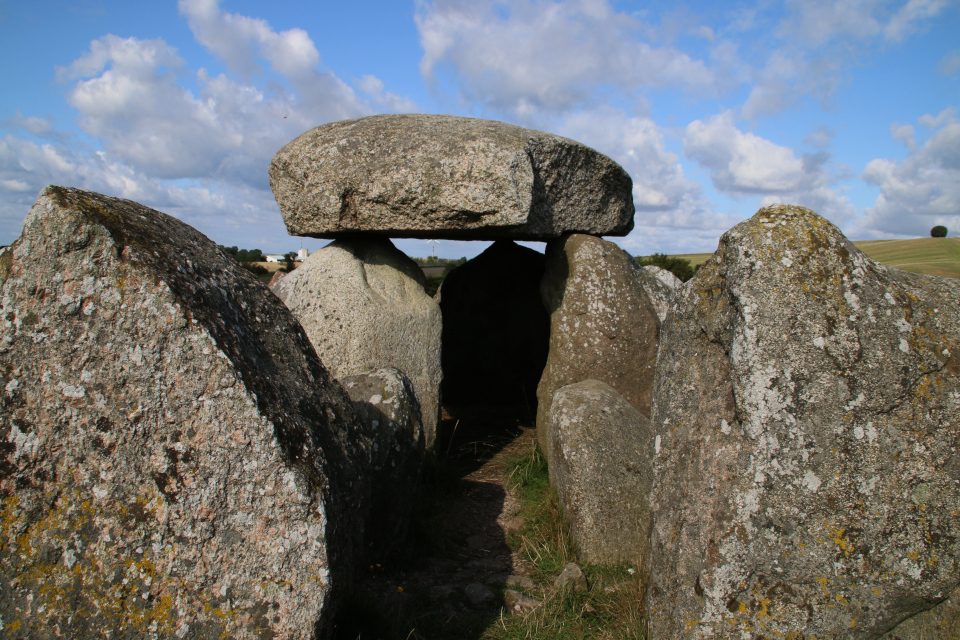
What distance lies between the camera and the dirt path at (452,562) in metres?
3.11

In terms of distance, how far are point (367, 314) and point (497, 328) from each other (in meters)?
3.55

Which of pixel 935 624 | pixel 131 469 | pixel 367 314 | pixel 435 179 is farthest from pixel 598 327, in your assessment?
pixel 131 469

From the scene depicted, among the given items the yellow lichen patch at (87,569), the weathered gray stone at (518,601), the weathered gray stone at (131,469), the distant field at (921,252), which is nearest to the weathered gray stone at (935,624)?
the weathered gray stone at (518,601)

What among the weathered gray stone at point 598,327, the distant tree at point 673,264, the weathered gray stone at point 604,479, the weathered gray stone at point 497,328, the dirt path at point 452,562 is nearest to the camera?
the dirt path at point 452,562

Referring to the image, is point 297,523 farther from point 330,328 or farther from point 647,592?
point 330,328

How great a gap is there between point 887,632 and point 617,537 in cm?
163

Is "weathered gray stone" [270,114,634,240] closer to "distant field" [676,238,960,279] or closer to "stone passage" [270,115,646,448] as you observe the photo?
"stone passage" [270,115,646,448]

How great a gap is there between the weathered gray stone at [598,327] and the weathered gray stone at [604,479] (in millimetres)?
1348

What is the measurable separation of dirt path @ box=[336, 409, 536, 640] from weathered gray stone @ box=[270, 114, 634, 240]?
208cm

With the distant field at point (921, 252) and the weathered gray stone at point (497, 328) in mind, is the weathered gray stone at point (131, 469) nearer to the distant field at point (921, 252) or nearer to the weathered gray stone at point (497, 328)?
the weathered gray stone at point (497, 328)

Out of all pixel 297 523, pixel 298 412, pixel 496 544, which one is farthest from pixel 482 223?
pixel 297 523

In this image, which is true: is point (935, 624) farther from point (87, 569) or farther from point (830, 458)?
point (87, 569)

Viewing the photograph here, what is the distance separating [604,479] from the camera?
3891 mm

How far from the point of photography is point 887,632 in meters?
2.35
